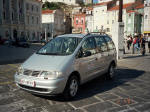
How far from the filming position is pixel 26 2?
169 ft

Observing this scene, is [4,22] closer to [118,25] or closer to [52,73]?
[118,25]

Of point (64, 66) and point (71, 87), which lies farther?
point (71, 87)

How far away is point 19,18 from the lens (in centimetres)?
4912

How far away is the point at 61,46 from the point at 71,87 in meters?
1.44

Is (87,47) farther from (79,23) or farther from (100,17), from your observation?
(79,23)

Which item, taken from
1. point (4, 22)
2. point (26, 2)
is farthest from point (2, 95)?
point (26, 2)

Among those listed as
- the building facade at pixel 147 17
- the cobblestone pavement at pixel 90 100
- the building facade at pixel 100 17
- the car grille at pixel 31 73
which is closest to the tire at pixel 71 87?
the cobblestone pavement at pixel 90 100

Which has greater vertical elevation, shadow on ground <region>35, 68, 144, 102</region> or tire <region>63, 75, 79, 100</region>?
tire <region>63, 75, 79, 100</region>

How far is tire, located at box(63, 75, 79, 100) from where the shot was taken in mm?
4703

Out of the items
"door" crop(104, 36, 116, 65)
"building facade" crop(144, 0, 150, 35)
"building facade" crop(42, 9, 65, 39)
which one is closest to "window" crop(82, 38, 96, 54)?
"door" crop(104, 36, 116, 65)

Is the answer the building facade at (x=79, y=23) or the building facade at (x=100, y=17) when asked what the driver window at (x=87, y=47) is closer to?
the building facade at (x=100, y=17)

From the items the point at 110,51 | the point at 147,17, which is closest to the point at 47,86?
the point at 110,51

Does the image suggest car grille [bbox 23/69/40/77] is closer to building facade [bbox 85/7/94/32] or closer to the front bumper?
the front bumper

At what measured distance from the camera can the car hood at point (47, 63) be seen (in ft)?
14.8
